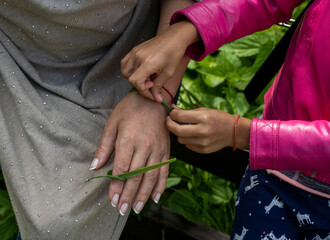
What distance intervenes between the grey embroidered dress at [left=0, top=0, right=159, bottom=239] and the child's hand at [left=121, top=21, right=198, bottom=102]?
16 cm

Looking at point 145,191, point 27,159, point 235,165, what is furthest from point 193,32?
point 235,165

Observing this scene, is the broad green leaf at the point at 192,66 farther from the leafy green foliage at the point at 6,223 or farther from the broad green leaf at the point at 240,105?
the leafy green foliage at the point at 6,223

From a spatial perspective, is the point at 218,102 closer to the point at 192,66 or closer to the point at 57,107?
the point at 192,66

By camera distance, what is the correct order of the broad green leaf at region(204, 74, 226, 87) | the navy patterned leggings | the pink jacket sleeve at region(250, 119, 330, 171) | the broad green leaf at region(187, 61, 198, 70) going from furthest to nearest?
the broad green leaf at region(187, 61, 198, 70) → the broad green leaf at region(204, 74, 226, 87) → the navy patterned leggings → the pink jacket sleeve at region(250, 119, 330, 171)

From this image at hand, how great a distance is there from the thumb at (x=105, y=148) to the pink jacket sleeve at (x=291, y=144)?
0.34 metres

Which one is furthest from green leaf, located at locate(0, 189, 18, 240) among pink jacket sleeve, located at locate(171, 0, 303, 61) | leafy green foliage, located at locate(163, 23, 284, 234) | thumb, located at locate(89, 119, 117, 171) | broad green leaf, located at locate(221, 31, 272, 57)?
broad green leaf, located at locate(221, 31, 272, 57)

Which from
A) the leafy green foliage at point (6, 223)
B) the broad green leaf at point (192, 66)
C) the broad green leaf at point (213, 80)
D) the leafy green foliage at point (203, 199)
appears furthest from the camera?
the broad green leaf at point (192, 66)

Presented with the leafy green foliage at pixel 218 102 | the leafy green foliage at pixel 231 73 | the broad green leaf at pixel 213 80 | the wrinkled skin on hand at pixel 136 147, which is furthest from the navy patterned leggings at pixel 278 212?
the broad green leaf at pixel 213 80

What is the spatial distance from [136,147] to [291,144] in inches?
14.4

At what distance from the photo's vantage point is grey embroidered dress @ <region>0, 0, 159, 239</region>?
3.33ft

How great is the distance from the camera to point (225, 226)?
1.86 metres

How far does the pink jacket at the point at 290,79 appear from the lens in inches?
37.0

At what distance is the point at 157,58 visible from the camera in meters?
0.98

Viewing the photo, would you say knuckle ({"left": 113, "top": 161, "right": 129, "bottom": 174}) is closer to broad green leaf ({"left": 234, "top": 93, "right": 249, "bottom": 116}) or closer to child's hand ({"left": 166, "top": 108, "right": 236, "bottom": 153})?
child's hand ({"left": 166, "top": 108, "right": 236, "bottom": 153})
